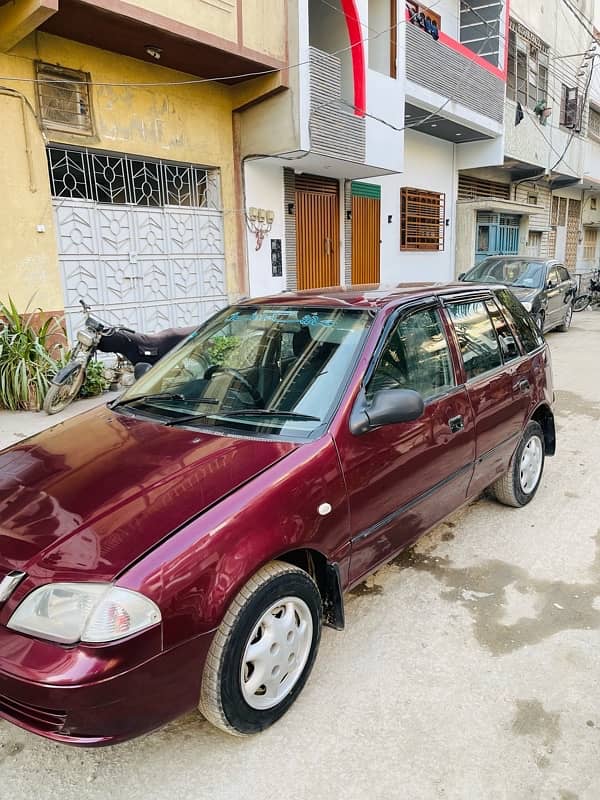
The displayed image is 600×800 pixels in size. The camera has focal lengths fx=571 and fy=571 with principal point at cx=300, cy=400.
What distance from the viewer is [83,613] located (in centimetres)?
174

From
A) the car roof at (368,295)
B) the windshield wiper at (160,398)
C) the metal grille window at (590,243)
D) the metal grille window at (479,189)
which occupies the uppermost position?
the metal grille window at (479,189)

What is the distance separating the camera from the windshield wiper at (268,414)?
2512 millimetres

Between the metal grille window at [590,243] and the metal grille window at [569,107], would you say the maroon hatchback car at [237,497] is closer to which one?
the metal grille window at [569,107]

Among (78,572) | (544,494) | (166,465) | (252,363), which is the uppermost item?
(252,363)

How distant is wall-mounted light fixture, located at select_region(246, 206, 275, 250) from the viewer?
980 cm

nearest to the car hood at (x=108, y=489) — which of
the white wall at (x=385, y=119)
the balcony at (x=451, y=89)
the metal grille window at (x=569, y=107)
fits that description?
the white wall at (x=385, y=119)

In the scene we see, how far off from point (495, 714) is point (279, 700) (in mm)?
861

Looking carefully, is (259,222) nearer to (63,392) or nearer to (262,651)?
(63,392)

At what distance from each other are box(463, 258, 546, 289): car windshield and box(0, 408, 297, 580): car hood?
9492 mm

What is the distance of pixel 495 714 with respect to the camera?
7.43 feet

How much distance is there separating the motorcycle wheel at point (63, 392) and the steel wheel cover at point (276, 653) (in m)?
4.77

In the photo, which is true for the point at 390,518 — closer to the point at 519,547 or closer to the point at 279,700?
the point at 279,700

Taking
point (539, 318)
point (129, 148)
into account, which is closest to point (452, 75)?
point (539, 318)

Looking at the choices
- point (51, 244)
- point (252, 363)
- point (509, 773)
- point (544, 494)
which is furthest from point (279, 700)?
point (51, 244)
